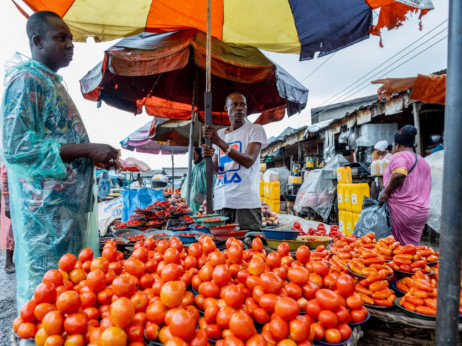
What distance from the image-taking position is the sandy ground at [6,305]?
264 cm

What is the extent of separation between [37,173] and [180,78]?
413 cm

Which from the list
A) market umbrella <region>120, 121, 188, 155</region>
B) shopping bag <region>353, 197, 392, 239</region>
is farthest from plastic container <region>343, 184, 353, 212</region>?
market umbrella <region>120, 121, 188, 155</region>

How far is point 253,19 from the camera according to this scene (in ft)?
11.6

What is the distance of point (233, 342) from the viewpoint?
3.11ft

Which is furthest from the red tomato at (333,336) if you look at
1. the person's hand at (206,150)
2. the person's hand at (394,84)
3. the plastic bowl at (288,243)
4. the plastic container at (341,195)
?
the plastic container at (341,195)

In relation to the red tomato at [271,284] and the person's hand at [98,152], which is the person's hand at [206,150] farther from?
the red tomato at [271,284]

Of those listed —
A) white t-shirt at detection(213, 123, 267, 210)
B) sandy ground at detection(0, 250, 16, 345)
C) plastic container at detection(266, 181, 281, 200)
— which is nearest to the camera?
sandy ground at detection(0, 250, 16, 345)

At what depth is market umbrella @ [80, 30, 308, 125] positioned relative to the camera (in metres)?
3.25

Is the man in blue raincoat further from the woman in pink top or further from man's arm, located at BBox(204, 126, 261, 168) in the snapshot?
the woman in pink top

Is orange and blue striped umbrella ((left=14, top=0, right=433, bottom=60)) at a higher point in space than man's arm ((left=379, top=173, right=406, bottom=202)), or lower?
higher

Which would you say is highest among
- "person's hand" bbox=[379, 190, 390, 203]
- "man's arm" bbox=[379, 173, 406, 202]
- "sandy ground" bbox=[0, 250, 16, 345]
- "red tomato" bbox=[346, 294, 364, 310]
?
"man's arm" bbox=[379, 173, 406, 202]

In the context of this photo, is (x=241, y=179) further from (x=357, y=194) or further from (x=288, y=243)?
(x=357, y=194)

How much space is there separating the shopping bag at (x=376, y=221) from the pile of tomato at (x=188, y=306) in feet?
8.69

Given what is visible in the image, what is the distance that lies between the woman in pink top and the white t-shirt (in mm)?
1796
